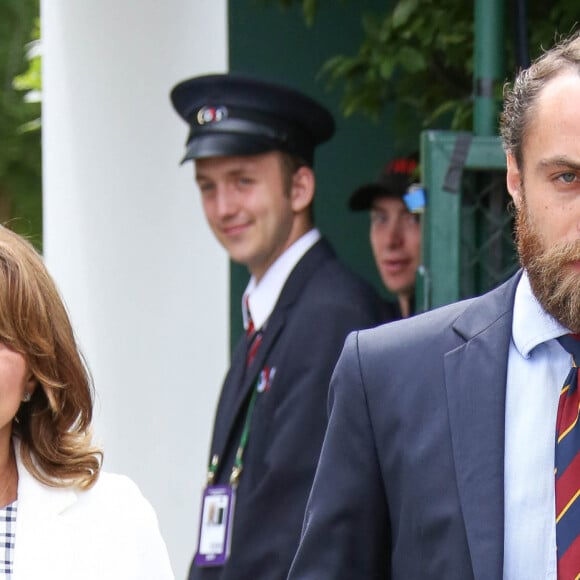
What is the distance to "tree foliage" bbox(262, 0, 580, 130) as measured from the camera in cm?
447

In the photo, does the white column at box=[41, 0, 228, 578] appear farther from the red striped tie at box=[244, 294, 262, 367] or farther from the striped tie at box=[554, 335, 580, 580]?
the striped tie at box=[554, 335, 580, 580]

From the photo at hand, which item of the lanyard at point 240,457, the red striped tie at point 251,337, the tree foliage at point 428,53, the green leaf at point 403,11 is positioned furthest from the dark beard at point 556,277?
the green leaf at point 403,11

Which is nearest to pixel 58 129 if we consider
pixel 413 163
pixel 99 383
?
pixel 99 383

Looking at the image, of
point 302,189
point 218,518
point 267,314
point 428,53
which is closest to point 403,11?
point 428,53

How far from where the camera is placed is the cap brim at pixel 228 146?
4.16 meters

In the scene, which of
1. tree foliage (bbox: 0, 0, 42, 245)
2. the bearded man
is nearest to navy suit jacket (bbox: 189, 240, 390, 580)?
the bearded man

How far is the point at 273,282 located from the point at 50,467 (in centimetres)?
147

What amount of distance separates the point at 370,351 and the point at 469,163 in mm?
1214

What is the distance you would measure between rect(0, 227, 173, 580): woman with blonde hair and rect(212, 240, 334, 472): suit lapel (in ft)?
3.59

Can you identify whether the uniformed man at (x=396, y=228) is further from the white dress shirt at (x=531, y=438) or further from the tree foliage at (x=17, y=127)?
the tree foliage at (x=17, y=127)

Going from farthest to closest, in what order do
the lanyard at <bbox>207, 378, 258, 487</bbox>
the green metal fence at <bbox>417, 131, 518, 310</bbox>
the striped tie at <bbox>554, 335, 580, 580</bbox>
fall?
the lanyard at <bbox>207, 378, 258, 487</bbox>, the green metal fence at <bbox>417, 131, 518, 310</bbox>, the striped tie at <bbox>554, 335, 580, 580</bbox>

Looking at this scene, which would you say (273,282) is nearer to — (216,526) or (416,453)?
(216,526)

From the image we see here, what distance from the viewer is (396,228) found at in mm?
5082

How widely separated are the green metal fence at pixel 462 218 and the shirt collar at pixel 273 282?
0.55 meters
